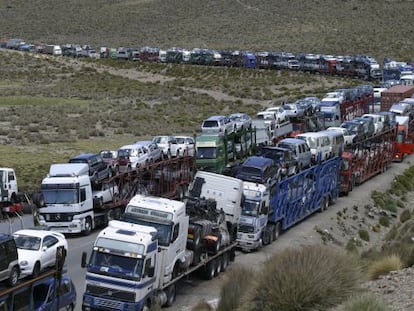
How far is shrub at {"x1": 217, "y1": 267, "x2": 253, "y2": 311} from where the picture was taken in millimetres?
18406

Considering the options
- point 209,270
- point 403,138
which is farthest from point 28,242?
point 403,138

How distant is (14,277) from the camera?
55.8 ft

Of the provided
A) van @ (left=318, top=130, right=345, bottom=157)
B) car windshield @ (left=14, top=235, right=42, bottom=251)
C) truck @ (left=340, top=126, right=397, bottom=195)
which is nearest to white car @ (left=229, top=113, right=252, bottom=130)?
van @ (left=318, top=130, right=345, bottom=157)

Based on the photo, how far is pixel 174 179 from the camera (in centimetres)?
3766

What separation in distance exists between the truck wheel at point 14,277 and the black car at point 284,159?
18.6m

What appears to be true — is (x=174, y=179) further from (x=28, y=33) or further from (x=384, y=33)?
(x=28, y=33)

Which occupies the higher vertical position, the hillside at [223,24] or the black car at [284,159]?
the hillside at [223,24]

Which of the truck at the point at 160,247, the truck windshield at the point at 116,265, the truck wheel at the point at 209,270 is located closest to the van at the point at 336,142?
the truck at the point at 160,247

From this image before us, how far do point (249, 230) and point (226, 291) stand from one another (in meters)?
10.6

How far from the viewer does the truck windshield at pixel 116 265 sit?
19.8 metres

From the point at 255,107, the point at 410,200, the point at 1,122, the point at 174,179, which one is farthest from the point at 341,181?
the point at 255,107

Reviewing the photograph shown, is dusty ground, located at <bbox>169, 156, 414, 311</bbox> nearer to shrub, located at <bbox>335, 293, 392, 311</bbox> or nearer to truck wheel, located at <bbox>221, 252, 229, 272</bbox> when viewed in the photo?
truck wheel, located at <bbox>221, 252, 229, 272</bbox>

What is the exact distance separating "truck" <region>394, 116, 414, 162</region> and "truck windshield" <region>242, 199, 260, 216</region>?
23.6m

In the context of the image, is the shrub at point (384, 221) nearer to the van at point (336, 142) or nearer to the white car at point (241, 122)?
the van at point (336, 142)
